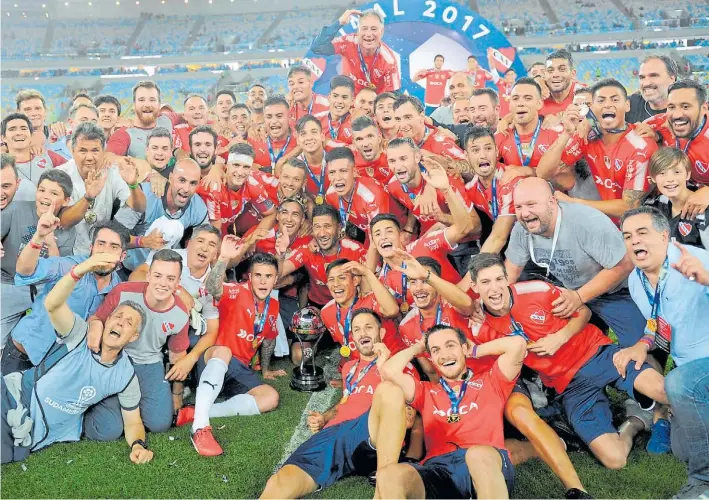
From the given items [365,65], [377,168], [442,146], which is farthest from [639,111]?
[365,65]

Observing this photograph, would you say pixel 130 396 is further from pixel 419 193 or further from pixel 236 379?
pixel 419 193

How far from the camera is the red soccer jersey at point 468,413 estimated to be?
3070mm

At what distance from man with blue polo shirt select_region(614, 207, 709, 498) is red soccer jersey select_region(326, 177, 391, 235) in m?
1.97

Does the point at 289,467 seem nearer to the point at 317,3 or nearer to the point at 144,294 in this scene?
the point at 144,294

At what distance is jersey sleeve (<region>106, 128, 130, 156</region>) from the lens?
17.9 ft

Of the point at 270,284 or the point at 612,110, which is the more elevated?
the point at 612,110

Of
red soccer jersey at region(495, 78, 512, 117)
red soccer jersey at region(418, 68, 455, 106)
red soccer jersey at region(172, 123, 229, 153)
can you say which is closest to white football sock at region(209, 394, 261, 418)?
red soccer jersey at region(172, 123, 229, 153)

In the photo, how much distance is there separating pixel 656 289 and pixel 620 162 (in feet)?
3.93

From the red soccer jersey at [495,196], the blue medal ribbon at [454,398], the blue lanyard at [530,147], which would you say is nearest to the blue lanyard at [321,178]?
the red soccer jersey at [495,196]

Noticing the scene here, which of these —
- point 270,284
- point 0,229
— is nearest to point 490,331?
point 270,284

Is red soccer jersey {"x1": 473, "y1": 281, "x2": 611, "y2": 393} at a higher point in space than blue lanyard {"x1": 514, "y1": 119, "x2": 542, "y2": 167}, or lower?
lower

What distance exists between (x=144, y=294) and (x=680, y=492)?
3165mm

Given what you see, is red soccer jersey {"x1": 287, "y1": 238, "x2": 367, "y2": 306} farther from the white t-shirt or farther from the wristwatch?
the wristwatch

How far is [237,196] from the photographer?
17.2 feet
